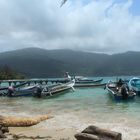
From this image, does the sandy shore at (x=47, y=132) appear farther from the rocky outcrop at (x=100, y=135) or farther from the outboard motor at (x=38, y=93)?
the outboard motor at (x=38, y=93)

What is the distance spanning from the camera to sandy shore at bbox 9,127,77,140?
Result: 16.4 m

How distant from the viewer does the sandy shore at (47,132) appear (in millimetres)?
16359

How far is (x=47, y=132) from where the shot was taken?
58.2 feet

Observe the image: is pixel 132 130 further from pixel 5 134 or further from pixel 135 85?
pixel 135 85

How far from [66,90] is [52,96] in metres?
8.28

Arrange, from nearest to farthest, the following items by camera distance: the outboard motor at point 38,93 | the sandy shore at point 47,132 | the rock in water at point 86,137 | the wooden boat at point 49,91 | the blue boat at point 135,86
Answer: the rock in water at point 86,137 → the sandy shore at point 47,132 → the blue boat at point 135,86 → the outboard motor at point 38,93 → the wooden boat at point 49,91

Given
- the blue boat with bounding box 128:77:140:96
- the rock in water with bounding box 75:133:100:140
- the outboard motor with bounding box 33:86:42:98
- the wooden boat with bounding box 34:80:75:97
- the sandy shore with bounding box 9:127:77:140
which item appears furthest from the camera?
the wooden boat with bounding box 34:80:75:97

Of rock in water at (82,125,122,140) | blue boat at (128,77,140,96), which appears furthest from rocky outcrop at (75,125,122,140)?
blue boat at (128,77,140,96)

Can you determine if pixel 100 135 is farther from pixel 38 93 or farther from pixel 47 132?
pixel 38 93

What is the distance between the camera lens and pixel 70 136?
16547 mm

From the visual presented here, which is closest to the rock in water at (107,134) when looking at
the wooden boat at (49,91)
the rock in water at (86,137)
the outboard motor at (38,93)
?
the rock in water at (86,137)

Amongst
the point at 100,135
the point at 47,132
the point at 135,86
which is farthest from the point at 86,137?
the point at 135,86

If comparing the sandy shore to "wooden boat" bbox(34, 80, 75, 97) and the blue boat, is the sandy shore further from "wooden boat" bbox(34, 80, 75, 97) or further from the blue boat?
the blue boat

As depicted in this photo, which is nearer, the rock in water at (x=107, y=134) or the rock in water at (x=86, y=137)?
the rock in water at (x=86, y=137)
